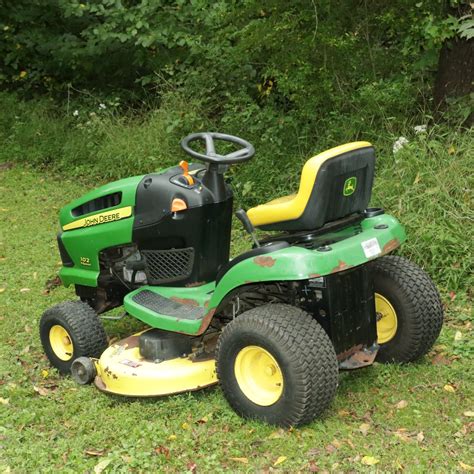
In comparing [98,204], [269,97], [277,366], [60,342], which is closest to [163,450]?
[277,366]

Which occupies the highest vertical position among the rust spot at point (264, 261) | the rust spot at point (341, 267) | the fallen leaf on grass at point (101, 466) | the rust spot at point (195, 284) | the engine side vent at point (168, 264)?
the rust spot at point (264, 261)

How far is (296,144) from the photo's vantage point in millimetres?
7508

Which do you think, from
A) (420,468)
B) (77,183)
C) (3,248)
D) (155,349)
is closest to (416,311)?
(420,468)

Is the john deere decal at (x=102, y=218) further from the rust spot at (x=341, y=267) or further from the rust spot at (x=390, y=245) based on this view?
the rust spot at (x=390, y=245)

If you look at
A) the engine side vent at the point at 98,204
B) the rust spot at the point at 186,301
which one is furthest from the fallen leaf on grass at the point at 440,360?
the engine side vent at the point at 98,204

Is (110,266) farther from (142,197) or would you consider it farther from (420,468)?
(420,468)

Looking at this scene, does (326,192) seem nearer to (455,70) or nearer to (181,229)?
(181,229)

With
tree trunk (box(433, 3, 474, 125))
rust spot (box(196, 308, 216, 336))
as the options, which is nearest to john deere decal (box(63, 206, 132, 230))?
rust spot (box(196, 308, 216, 336))

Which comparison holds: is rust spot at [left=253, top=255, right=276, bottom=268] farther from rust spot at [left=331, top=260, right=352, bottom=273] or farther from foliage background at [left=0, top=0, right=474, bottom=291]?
foliage background at [left=0, top=0, right=474, bottom=291]

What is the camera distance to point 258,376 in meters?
3.78

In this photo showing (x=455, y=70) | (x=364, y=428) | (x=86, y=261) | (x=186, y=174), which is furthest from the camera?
(x=455, y=70)

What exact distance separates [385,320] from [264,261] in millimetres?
1025

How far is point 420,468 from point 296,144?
461 centimetres

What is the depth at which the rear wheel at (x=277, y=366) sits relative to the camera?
11.5 ft
